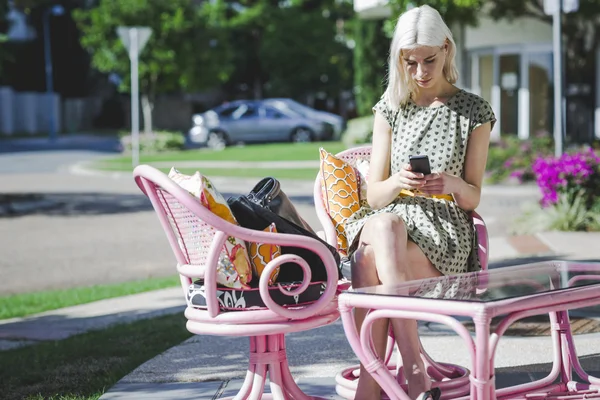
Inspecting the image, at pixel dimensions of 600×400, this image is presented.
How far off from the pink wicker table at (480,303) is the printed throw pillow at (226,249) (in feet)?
1.42

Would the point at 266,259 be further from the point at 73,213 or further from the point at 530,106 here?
the point at 530,106

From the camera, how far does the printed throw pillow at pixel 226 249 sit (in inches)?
135

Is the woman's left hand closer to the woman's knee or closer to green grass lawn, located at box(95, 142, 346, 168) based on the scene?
the woman's knee

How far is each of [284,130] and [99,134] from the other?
15.3m

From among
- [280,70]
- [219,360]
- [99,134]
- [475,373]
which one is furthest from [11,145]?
[475,373]

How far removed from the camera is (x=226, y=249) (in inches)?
136

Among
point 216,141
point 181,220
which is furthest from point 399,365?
point 216,141

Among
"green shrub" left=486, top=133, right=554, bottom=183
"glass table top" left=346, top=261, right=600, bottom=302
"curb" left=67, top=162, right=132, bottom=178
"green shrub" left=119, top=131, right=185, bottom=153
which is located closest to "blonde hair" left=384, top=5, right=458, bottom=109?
"glass table top" left=346, top=261, right=600, bottom=302

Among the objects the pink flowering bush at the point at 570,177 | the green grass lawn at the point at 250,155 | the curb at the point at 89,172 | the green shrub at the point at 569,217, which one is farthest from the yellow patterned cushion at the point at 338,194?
the green grass lawn at the point at 250,155

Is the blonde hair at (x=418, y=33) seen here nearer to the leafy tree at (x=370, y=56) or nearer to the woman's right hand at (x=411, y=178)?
the woman's right hand at (x=411, y=178)

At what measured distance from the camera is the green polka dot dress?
12.1 ft

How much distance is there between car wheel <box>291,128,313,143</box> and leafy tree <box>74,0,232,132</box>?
184 inches

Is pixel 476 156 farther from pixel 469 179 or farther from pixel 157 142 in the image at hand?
pixel 157 142

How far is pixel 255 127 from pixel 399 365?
90.1 feet
